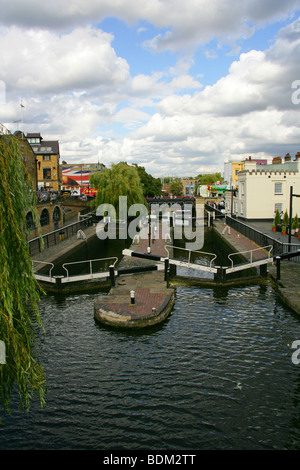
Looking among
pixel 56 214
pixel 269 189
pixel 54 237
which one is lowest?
pixel 54 237

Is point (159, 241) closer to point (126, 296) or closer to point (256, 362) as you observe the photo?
point (126, 296)

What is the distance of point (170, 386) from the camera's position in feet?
30.8

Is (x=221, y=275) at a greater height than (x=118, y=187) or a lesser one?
lesser

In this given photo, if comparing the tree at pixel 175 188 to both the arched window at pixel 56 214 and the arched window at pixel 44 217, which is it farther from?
the arched window at pixel 44 217

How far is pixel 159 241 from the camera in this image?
31.4m

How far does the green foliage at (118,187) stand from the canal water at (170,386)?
88.0ft

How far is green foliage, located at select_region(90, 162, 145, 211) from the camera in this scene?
132 ft

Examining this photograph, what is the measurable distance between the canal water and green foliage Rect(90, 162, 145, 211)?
88.0ft

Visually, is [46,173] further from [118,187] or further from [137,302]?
[137,302]

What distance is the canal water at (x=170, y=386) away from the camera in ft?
24.8

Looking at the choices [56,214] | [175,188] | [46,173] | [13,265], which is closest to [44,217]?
[56,214]

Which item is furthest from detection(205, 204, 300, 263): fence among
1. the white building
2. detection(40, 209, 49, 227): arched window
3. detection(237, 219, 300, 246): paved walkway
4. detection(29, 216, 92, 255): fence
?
detection(40, 209, 49, 227): arched window

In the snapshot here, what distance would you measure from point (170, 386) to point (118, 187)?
1301 inches
